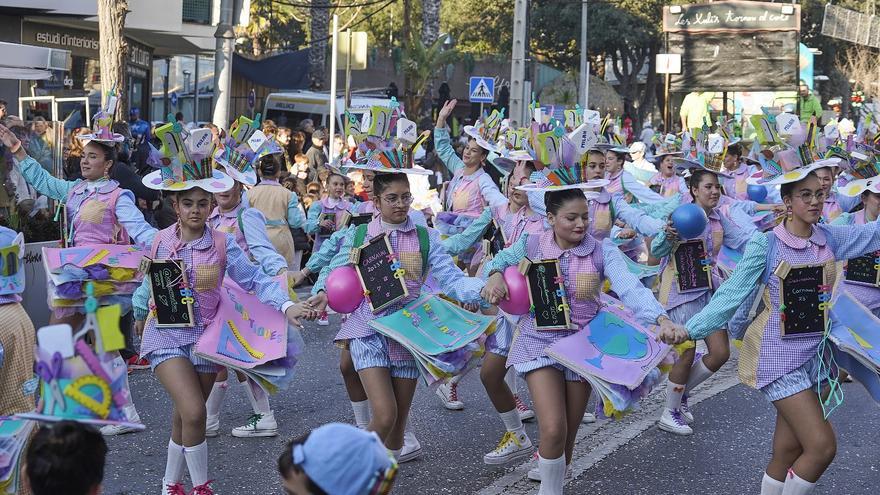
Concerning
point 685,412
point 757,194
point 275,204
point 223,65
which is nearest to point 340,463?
point 685,412

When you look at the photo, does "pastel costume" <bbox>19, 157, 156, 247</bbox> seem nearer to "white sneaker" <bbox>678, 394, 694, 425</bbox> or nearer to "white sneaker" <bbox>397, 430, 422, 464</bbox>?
"white sneaker" <bbox>397, 430, 422, 464</bbox>

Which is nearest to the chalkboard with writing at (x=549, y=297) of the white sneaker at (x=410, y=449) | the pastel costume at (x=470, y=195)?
the white sneaker at (x=410, y=449)

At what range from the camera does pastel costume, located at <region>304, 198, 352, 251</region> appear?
458 inches

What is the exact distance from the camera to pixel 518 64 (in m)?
22.1

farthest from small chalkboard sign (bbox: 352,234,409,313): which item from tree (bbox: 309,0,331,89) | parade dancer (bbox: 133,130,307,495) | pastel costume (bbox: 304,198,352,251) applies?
tree (bbox: 309,0,331,89)

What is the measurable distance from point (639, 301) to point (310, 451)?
11.6 ft

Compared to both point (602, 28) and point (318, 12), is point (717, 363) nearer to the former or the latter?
point (318, 12)

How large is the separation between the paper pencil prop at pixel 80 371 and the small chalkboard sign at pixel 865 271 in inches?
226

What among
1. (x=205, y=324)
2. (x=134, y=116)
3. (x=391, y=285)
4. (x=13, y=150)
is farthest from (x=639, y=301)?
(x=134, y=116)

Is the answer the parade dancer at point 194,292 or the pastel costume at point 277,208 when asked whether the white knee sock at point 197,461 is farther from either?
the pastel costume at point 277,208

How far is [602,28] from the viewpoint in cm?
4706

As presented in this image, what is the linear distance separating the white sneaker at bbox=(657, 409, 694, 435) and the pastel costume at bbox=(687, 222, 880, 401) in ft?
7.72

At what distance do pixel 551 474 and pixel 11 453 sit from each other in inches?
101

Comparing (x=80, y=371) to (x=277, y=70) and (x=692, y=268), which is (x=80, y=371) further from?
(x=277, y=70)
